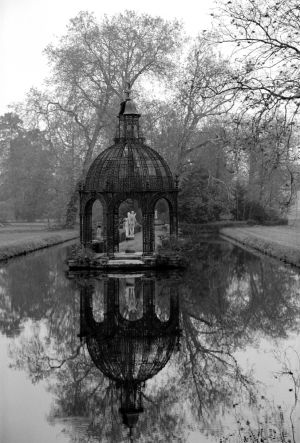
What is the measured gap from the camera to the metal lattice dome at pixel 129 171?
28.8 m

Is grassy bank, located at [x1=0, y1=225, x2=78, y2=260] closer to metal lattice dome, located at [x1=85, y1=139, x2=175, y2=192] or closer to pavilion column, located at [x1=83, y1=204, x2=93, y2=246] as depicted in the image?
pavilion column, located at [x1=83, y1=204, x2=93, y2=246]

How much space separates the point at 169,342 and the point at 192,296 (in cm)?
603

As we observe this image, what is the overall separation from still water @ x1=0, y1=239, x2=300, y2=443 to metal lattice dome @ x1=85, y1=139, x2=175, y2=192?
7.27 meters

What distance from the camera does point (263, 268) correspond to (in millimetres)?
27703

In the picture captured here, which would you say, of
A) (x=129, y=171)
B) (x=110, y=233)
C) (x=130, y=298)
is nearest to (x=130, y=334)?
(x=130, y=298)

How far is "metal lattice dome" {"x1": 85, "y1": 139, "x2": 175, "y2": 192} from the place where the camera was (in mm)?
28828

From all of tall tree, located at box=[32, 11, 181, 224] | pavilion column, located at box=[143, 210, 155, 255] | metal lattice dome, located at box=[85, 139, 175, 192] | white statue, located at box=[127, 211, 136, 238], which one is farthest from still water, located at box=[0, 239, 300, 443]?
tall tree, located at box=[32, 11, 181, 224]

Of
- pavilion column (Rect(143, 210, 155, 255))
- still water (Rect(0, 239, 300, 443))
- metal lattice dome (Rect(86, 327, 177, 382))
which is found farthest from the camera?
pavilion column (Rect(143, 210, 155, 255))

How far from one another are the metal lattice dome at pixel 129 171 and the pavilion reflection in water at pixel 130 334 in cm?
727

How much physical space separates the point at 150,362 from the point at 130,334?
8.02ft

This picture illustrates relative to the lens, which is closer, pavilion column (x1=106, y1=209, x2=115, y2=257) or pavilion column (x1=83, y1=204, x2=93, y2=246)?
pavilion column (x1=106, y1=209, x2=115, y2=257)

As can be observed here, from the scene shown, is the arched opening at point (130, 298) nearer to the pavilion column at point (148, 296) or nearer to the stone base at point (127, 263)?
the pavilion column at point (148, 296)

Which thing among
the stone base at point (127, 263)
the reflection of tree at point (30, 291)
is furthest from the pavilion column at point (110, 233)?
the reflection of tree at point (30, 291)

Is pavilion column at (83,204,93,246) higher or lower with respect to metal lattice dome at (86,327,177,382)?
higher
